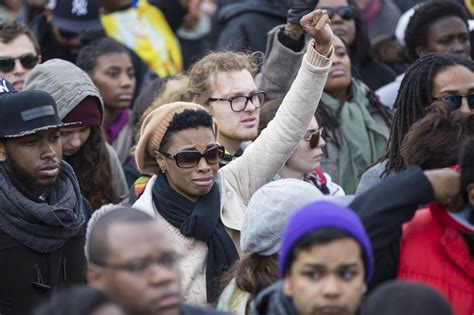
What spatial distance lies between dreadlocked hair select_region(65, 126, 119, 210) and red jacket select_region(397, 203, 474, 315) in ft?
9.50

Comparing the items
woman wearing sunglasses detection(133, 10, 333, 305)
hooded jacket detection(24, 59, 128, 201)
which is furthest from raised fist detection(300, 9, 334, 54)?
hooded jacket detection(24, 59, 128, 201)

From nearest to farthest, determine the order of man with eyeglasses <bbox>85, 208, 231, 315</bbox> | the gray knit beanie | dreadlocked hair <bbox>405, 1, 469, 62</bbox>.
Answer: man with eyeglasses <bbox>85, 208, 231, 315</bbox>
the gray knit beanie
dreadlocked hair <bbox>405, 1, 469, 62</bbox>

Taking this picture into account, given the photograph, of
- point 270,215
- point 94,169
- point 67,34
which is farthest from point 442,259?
point 67,34

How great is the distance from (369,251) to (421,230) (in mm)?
523

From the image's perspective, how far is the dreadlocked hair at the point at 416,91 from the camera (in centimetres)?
627

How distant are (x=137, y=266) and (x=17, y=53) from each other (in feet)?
14.1

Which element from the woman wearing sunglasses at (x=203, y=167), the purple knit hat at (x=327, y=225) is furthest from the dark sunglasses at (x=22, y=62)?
the purple knit hat at (x=327, y=225)

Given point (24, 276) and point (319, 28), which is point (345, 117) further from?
point (24, 276)

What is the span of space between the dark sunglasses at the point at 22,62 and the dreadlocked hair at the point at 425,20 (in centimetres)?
244

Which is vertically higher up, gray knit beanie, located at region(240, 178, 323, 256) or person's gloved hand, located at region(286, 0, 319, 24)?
person's gloved hand, located at region(286, 0, 319, 24)

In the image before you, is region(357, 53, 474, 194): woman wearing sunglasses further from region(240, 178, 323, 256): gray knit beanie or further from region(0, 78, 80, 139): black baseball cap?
region(0, 78, 80, 139): black baseball cap

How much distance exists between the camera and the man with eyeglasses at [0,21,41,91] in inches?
319

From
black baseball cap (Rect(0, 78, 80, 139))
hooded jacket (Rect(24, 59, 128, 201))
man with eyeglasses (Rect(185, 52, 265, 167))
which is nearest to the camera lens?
black baseball cap (Rect(0, 78, 80, 139))

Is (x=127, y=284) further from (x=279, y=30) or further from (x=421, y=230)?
(x=279, y=30)
